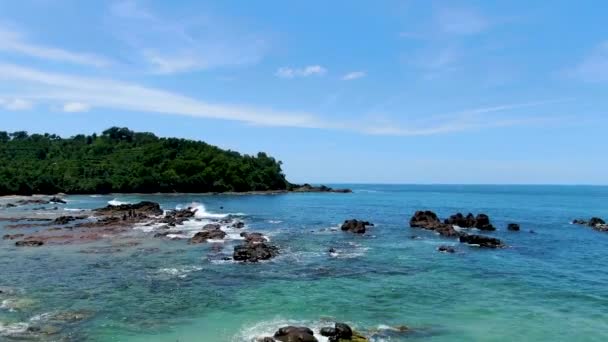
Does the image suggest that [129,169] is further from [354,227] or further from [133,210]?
[354,227]

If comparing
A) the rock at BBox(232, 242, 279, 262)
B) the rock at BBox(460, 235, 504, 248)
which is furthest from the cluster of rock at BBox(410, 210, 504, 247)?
the rock at BBox(232, 242, 279, 262)

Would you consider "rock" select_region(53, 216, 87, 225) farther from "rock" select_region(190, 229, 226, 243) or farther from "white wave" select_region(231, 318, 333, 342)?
"white wave" select_region(231, 318, 333, 342)

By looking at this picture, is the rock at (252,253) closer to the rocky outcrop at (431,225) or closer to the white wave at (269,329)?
the white wave at (269,329)

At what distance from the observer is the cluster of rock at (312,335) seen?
2055 cm

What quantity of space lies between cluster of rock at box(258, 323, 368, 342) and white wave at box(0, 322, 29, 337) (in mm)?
10508

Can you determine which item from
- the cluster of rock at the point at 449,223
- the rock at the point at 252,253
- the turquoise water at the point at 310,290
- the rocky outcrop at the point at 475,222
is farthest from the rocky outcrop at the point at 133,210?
the rocky outcrop at the point at 475,222

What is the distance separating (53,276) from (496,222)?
66796 millimetres

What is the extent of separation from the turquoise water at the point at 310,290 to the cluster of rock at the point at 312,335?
158cm

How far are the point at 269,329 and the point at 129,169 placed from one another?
144 meters

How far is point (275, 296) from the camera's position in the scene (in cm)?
2898

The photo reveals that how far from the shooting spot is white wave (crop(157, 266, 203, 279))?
34219 mm

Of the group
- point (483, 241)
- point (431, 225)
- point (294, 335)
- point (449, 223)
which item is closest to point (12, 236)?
point (294, 335)

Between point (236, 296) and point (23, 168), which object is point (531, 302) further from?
point (23, 168)

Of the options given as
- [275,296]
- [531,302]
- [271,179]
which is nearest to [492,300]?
[531,302]
